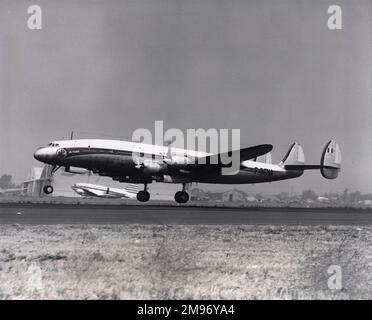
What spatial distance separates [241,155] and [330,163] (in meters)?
8.75

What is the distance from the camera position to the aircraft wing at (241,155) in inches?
1013

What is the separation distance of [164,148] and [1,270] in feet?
65.6

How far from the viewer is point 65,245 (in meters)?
11.2

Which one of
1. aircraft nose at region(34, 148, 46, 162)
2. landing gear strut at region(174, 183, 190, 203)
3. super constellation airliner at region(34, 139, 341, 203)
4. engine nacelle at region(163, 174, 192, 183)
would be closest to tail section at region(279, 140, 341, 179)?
super constellation airliner at region(34, 139, 341, 203)

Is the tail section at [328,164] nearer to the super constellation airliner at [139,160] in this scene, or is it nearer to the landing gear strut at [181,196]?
the super constellation airliner at [139,160]

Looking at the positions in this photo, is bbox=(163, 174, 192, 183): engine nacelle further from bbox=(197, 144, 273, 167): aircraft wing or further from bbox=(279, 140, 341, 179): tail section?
bbox=(279, 140, 341, 179): tail section

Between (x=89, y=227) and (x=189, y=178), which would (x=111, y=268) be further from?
(x=189, y=178)

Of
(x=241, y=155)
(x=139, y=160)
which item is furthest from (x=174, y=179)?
(x=241, y=155)

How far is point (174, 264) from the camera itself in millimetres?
9031

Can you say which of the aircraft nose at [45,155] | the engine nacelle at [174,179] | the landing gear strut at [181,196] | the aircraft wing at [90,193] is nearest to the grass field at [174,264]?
the aircraft nose at [45,155]

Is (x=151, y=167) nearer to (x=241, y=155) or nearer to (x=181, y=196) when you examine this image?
(x=181, y=196)

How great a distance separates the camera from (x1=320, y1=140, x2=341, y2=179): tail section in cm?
3216
